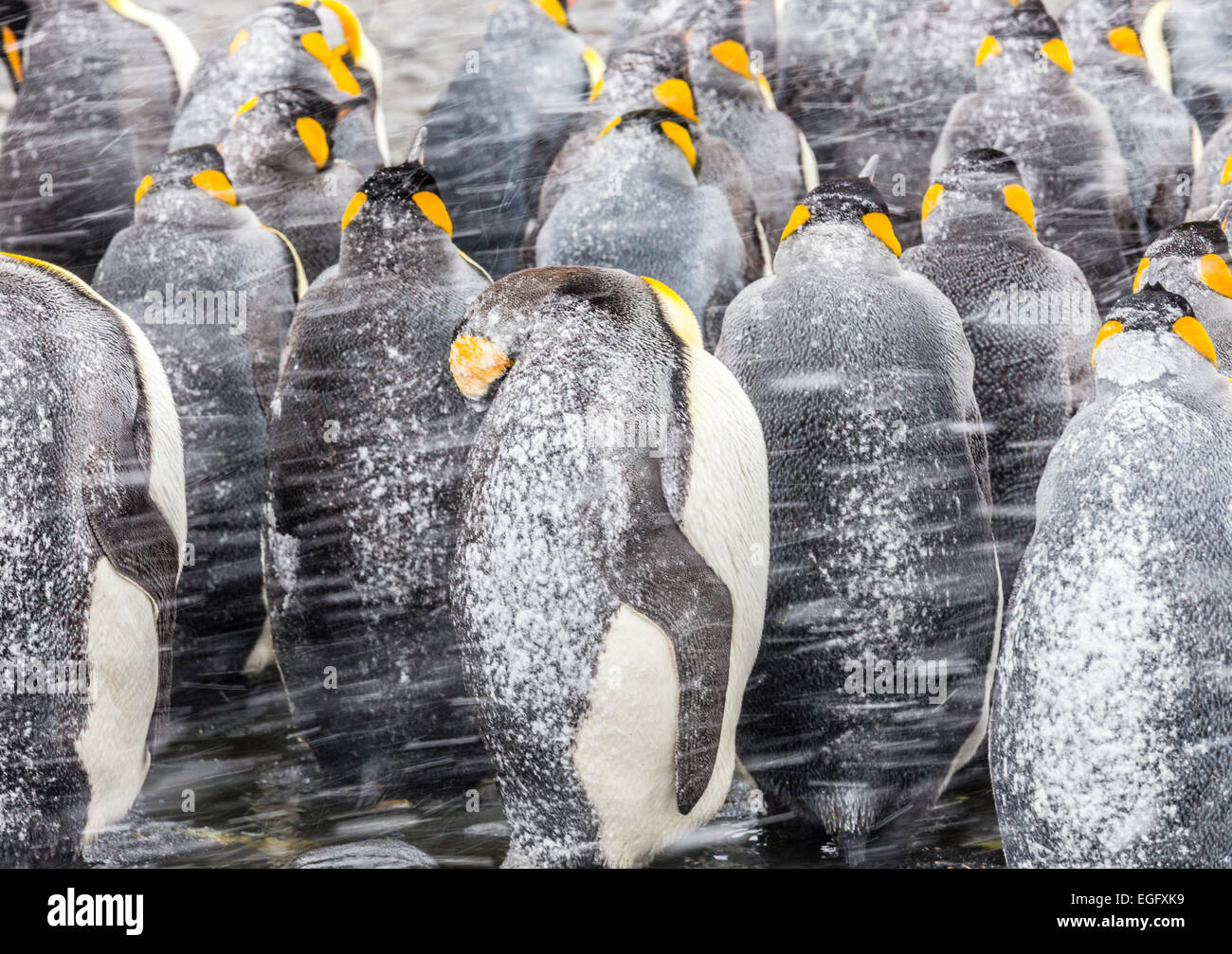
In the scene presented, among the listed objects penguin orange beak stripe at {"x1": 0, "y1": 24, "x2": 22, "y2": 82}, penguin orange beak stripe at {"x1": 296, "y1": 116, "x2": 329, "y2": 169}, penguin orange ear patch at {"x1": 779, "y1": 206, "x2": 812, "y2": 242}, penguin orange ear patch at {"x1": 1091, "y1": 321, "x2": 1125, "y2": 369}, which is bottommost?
penguin orange ear patch at {"x1": 1091, "y1": 321, "x2": 1125, "y2": 369}

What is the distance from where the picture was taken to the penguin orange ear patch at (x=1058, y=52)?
227 cm

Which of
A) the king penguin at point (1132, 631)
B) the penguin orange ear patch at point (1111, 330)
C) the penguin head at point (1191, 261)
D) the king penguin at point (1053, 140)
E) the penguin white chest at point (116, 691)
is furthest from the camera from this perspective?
the king penguin at point (1053, 140)

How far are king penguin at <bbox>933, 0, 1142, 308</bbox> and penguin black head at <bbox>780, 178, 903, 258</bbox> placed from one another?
63 centimetres

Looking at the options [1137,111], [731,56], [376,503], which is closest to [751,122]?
[731,56]

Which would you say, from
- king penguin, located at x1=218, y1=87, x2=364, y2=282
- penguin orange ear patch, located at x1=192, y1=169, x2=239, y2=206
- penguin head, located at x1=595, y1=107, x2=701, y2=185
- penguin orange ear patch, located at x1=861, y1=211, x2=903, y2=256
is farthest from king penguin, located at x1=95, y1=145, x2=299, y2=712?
penguin orange ear patch, located at x1=861, y1=211, x2=903, y2=256

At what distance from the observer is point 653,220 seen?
2.00m

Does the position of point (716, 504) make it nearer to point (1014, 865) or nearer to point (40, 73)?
point (1014, 865)

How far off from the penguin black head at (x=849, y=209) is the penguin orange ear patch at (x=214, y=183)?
0.91 meters

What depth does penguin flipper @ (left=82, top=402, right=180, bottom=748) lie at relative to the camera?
1518 mm

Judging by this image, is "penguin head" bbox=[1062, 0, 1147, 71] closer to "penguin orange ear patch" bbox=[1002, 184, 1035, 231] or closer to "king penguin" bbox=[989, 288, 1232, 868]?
"penguin orange ear patch" bbox=[1002, 184, 1035, 231]

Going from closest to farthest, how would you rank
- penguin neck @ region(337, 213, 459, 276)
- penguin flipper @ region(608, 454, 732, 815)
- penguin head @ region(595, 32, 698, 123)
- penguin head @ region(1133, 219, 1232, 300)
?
1. penguin flipper @ region(608, 454, 732, 815)
2. penguin head @ region(1133, 219, 1232, 300)
3. penguin neck @ region(337, 213, 459, 276)
4. penguin head @ region(595, 32, 698, 123)

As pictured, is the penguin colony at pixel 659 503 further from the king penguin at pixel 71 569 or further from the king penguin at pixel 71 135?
the king penguin at pixel 71 135

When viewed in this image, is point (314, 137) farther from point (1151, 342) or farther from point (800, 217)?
point (1151, 342)

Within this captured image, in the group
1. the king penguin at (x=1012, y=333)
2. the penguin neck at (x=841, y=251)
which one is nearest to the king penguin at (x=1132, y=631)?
the penguin neck at (x=841, y=251)
